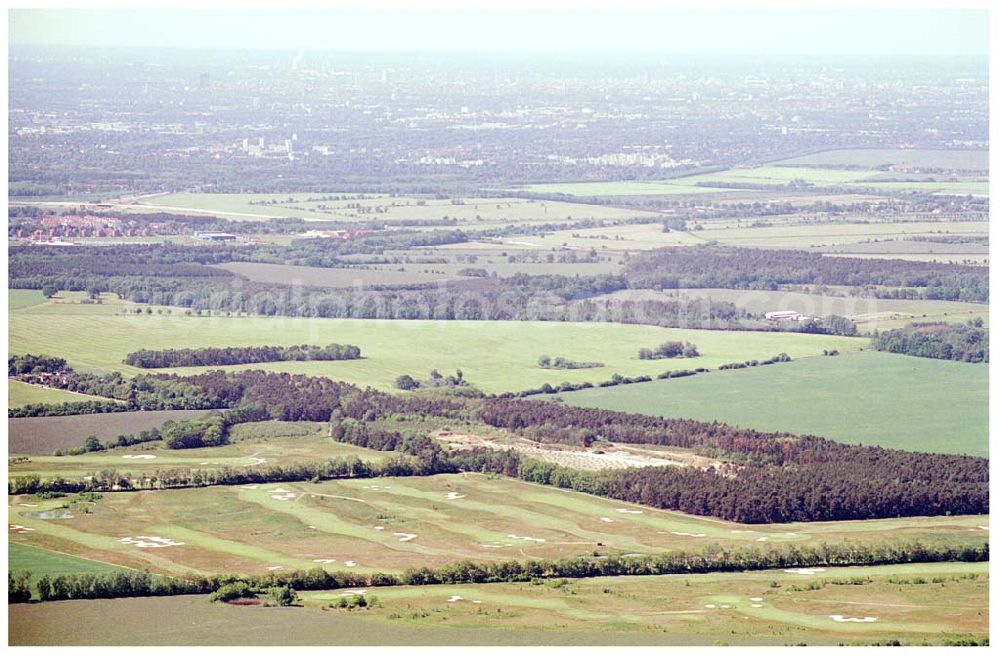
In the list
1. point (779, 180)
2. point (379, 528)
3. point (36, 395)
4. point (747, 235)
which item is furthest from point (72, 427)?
point (779, 180)

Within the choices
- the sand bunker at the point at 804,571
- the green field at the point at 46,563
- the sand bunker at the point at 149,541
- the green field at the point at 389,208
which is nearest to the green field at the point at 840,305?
the green field at the point at 389,208

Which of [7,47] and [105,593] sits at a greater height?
[7,47]

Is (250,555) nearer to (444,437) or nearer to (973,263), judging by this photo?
(444,437)

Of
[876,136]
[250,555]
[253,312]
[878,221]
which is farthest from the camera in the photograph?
[876,136]

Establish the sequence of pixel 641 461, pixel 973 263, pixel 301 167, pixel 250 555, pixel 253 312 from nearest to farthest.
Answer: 1. pixel 250 555
2. pixel 641 461
3. pixel 253 312
4. pixel 973 263
5. pixel 301 167

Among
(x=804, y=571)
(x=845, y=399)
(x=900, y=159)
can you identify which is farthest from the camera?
(x=900, y=159)

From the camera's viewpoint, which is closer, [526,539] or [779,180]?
[526,539]

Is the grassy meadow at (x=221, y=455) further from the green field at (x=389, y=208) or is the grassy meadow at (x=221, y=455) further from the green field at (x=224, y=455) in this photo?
the green field at (x=389, y=208)

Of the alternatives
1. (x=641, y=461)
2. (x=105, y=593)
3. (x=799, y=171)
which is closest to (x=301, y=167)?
(x=799, y=171)

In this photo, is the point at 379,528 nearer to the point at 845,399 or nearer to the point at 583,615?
the point at 583,615
